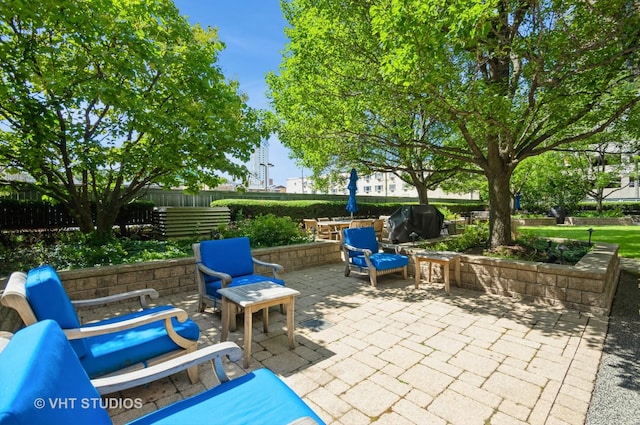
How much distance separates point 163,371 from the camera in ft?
5.94

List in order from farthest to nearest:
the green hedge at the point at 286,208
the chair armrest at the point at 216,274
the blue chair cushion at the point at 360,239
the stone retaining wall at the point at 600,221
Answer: the stone retaining wall at the point at 600,221 < the green hedge at the point at 286,208 < the blue chair cushion at the point at 360,239 < the chair armrest at the point at 216,274

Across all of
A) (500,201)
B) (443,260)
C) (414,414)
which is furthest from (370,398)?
(500,201)

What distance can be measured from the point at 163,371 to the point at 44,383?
868 millimetres

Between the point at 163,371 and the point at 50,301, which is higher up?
the point at 50,301

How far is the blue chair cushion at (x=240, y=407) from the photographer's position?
1.60m

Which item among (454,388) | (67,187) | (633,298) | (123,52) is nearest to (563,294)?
(633,298)

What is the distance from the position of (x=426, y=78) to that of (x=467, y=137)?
2505 millimetres

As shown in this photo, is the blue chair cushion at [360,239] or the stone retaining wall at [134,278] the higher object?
the blue chair cushion at [360,239]

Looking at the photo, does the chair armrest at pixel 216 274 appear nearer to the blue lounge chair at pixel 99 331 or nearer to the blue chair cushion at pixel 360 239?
the blue lounge chair at pixel 99 331

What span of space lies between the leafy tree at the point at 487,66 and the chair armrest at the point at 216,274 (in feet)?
11.9

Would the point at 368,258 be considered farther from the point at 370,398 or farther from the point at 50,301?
the point at 50,301

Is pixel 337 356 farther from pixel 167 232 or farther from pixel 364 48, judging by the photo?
pixel 167 232

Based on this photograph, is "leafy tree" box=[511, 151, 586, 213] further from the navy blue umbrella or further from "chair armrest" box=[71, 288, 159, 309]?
"chair armrest" box=[71, 288, 159, 309]

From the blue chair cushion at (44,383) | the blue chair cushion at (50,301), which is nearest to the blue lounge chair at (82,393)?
the blue chair cushion at (44,383)
